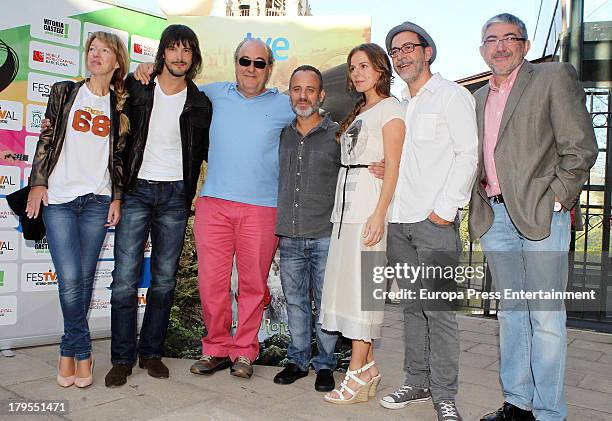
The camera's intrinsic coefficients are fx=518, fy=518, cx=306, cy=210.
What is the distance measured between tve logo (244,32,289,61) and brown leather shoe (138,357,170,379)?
7.84 ft

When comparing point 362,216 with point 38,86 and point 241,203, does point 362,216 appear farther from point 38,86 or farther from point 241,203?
point 38,86

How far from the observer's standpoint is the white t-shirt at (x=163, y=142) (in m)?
Result: 3.37

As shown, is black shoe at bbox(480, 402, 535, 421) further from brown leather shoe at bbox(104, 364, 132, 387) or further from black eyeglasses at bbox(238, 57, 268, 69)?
black eyeglasses at bbox(238, 57, 268, 69)

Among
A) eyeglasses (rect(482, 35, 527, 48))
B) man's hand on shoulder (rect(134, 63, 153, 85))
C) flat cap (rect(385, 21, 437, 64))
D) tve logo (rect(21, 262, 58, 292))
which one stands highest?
flat cap (rect(385, 21, 437, 64))

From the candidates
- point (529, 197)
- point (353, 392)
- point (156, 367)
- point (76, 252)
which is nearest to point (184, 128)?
point (76, 252)

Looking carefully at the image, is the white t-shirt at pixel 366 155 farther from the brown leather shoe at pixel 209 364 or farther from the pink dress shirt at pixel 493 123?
the brown leather shoe at pixel 209 364

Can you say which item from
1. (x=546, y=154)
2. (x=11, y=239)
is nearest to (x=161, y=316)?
(x=11, y=239)

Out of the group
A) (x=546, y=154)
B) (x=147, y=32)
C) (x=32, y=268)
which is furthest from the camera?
(x=147, y=32)

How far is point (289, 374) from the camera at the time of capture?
3.49 meters

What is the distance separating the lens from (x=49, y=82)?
4.07 metres

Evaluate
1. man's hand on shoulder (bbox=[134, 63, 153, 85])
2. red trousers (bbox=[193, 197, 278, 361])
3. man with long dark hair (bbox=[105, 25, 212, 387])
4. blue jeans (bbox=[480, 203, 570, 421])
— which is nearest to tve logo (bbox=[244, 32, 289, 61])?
man with long dark hair (bbox=[105, 25, 212, 387])

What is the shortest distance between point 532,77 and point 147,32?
10.7 feet

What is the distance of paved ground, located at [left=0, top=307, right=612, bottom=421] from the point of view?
2.86 metres

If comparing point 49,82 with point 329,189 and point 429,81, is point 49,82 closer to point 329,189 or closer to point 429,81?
point 329,189
